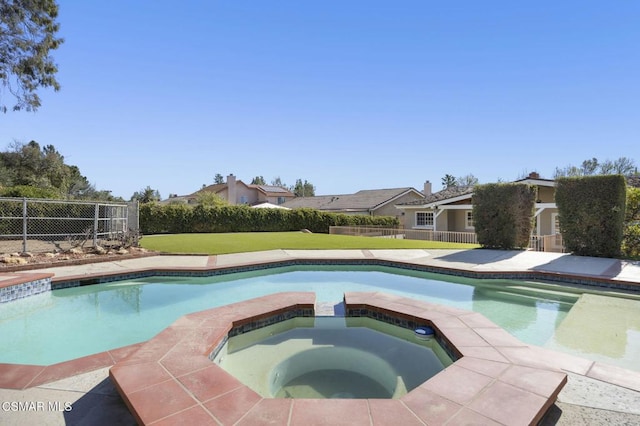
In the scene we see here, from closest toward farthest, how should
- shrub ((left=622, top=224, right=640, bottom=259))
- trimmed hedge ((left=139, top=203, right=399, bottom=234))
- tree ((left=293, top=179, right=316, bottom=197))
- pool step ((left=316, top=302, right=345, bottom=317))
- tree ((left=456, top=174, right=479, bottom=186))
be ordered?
1. pool step ((left=316, top=302, right=345, bottom=317))
2. shrub ((left=622, top=224, right=640, bottom=259))
3. trimmed hedge ((left=139, top=203, right=399, bottom=234))
4. tree ((left=456, top=174, right=479, bottom=186))
5. tree ((left=293, top=179, right=316, bottom=197))

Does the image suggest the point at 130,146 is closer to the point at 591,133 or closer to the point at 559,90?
the point at 559,90

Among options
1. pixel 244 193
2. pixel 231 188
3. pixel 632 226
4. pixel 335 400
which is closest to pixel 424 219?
pixel 632 226

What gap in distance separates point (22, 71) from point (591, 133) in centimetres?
4083

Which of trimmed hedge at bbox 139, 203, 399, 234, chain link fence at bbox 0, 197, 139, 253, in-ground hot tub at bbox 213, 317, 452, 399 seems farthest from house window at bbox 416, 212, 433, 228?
in-ground hot tub at bbox 213, 317, 452, 399

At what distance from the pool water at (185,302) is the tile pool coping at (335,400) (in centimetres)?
190

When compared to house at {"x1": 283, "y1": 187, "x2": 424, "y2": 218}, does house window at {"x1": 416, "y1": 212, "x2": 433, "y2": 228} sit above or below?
below

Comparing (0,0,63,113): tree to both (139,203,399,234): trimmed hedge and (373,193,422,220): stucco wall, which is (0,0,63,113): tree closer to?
(139,203,399,234): trimmed hedge

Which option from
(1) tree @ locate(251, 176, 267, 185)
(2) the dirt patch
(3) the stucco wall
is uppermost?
(1) tree @ locate(251, 176, 267, 185)

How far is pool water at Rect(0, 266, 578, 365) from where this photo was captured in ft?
18.0

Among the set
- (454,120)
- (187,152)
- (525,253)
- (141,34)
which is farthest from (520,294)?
(187,152)

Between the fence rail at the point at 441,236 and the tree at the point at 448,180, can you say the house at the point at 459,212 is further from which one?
the tree at the point at 448,180

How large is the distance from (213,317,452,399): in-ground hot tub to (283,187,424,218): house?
31397 mm

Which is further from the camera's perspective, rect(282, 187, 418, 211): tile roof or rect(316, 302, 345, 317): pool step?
rect(282, 187, 418, 211): tile roof

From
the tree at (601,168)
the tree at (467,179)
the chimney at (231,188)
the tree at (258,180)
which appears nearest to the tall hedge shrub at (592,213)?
the chimney at (231,188)
